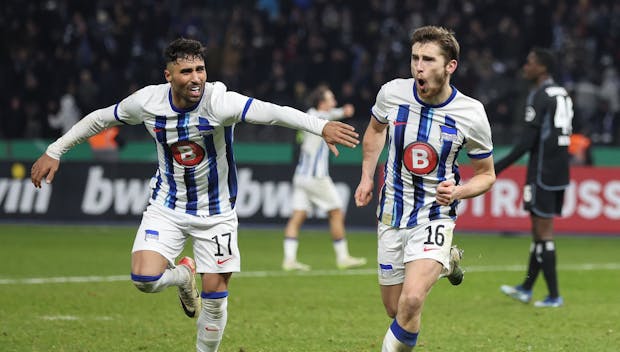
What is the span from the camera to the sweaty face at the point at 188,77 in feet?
24.2

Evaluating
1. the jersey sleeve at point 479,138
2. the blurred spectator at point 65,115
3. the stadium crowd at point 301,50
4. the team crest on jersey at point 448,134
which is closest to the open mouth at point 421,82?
the team crest on jersey at point 448,134

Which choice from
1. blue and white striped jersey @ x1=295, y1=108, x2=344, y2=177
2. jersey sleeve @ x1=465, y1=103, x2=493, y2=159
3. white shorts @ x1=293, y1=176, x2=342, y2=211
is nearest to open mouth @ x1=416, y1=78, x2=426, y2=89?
jersey sleeve @ x1=465, y1=103, x2=493, y2=159

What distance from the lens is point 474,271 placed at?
14.5 m

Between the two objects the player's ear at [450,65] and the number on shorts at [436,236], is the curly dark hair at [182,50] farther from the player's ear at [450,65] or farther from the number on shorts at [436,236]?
the number on shorts at [436,236]

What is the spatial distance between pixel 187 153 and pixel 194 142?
10cm

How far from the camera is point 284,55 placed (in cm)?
2633

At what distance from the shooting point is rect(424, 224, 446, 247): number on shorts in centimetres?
703

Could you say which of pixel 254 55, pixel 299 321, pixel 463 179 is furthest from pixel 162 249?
pixel 254 55

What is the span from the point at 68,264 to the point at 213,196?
7.44 meters

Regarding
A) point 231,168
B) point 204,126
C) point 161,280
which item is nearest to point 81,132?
point 204,126

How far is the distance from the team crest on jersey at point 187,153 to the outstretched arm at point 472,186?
5.74ft

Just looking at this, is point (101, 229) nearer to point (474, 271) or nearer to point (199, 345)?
point (474, 271)

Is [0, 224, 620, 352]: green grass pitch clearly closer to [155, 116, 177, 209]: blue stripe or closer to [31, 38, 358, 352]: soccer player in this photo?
[31, 38, 358, 352]: soccer player

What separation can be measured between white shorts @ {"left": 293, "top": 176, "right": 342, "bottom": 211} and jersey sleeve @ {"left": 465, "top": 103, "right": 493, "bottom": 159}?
743cm
